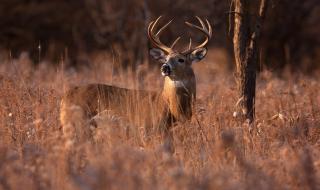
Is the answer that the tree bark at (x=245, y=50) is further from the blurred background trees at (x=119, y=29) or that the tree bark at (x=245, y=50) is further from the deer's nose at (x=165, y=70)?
the blurred background trees at (x=119, y=29)

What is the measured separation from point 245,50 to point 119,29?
12.7 m

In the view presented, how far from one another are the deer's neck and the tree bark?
2.20 ft

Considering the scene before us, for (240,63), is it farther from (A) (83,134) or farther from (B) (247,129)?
(A) (83,134)

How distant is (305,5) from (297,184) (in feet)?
52.3

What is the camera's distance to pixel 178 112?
9.61 meters

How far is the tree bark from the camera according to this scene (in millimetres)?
9234

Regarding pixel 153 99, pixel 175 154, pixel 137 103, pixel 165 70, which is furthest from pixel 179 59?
pixel 175 154

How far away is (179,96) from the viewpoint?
9805 millimetres

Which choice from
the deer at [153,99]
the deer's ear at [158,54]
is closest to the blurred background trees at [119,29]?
the deer's ear at [158,54]

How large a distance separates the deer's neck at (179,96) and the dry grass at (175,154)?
25 centimetres

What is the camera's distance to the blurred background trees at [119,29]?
2122cm

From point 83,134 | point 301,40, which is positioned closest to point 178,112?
point 83,134

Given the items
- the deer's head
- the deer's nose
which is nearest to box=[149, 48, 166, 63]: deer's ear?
the deer's head

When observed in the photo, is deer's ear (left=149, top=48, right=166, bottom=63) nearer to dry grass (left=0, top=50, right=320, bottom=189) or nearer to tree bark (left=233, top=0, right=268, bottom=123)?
dry grass (left=0, top=50, right=320, bottom=189)
